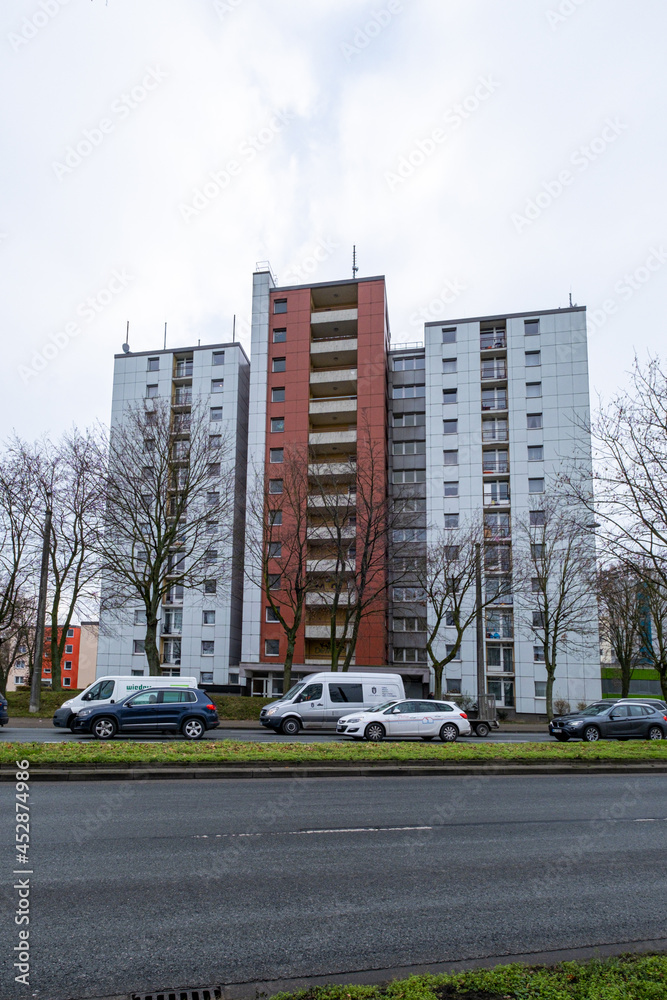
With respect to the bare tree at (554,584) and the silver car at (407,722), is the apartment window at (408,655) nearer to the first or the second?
the bare tree at (554,584)

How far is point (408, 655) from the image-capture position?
165 feet

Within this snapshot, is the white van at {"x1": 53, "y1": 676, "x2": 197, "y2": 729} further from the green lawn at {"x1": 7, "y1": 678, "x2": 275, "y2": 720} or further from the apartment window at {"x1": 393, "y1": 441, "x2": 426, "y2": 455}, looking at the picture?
the apartment window at {"x1": 393, "y1": 441, "x2": 426, "y2": 455}

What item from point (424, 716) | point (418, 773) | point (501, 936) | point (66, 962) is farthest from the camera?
point (424, 716)

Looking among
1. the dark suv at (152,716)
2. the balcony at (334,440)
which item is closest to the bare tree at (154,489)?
the dark suv at (152,716)

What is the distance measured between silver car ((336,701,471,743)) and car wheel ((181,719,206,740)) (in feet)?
13.2

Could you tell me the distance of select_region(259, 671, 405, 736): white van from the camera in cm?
2423

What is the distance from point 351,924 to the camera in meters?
5.44

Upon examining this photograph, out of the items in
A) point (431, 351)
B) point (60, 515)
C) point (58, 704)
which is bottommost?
point (58, 704)

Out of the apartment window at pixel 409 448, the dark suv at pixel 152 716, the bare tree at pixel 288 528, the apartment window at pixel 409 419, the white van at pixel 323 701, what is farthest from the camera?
the apartment window at pixel 409 419

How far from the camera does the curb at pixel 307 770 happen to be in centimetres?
1220

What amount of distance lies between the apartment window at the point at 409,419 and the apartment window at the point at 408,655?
53.5 ft

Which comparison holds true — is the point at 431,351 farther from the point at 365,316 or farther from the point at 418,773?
the point at 418,773

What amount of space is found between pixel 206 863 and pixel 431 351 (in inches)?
1933

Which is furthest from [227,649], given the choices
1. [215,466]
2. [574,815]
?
[574,815]
